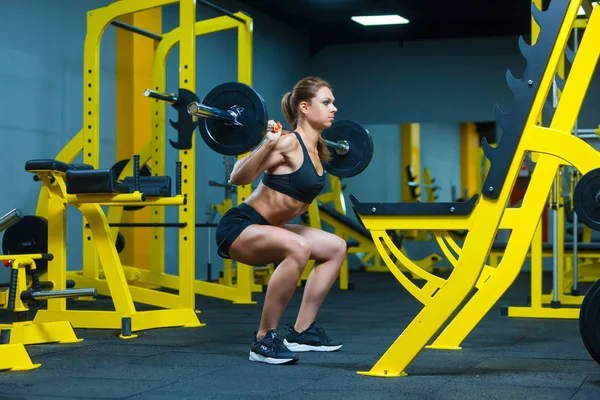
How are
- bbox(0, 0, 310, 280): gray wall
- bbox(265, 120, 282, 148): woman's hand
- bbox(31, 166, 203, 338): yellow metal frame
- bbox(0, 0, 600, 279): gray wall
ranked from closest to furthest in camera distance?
bbox(265, 120, 282, 148): woman's hand, bbox(31, 166, 203, 338): yellow metal frame, bbox(0, 0, 310, 280): gray wall, bbox(0, 0, 600, 279): gray wall

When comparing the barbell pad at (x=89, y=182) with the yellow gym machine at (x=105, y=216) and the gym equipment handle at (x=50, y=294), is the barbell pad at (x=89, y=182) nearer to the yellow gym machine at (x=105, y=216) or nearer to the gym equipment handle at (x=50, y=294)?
the yellow gym machine at (x=105, y=216)

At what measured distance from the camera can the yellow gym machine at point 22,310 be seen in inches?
117

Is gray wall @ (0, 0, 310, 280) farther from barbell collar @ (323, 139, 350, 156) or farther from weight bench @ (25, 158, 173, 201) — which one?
barbell collar @ (323, 139, 350, 156)

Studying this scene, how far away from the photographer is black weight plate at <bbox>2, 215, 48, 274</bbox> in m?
4.79

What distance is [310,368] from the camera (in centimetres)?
297

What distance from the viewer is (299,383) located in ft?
8.79

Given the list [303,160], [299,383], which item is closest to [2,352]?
[299,383]

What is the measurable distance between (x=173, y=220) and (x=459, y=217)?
4.67 m

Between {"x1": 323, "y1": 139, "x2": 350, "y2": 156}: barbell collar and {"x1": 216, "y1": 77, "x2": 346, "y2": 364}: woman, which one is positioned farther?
{"x1": 323, "y1": 139, "x2": 350, "y2": 156}: barbell collar

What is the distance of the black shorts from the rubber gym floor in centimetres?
43

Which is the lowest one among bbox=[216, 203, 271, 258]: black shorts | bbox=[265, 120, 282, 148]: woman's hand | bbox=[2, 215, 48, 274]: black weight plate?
bbox=[2, 215, 48, 274]: black weight plate

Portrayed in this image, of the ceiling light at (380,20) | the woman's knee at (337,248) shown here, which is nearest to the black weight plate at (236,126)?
the woman's knee at (337,248)

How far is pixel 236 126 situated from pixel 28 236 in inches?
88.8

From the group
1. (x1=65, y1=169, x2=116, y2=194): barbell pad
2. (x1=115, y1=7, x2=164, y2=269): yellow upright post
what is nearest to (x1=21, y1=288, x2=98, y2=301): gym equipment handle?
(x1=65, y1=169, x2=116, y2=194): barbell pad
